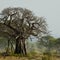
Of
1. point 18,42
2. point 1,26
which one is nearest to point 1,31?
point 1,26

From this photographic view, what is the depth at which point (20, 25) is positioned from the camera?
4206 cm

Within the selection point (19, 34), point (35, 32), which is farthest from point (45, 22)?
point (19, 34)

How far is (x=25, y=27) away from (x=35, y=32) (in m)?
2.11

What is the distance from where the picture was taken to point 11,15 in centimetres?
4197

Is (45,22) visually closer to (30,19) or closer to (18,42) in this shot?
(30,19)

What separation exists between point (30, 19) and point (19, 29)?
8.90ft

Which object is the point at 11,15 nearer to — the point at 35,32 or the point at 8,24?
the point at 8,24

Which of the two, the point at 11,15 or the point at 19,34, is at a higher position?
the point at 11,15

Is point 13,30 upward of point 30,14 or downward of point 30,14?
downward

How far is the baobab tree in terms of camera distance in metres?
41.7

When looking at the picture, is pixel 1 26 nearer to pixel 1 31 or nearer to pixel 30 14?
pixel 1 31

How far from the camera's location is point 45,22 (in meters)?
43.7

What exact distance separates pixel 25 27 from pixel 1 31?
3784mm

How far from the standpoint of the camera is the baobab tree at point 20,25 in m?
41.7
